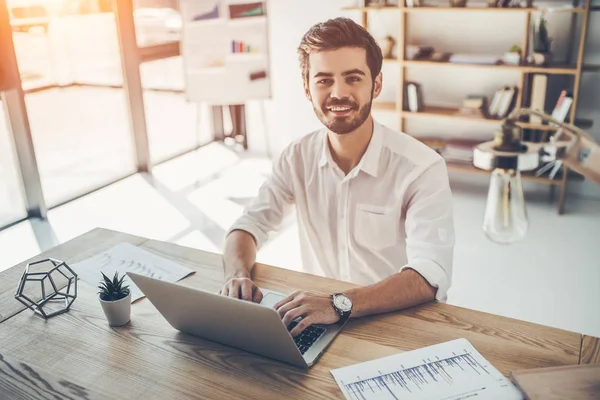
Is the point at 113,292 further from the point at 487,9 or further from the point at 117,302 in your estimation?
the point at 487,9

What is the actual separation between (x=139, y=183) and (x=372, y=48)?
3490mm

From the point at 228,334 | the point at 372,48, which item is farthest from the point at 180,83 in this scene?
the point at 228,334

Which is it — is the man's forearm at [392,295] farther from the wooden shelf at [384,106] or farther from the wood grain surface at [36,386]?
the wooden shelf at [384,106]

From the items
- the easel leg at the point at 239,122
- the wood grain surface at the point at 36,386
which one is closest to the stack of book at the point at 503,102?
the easel leg at the point at 239,122

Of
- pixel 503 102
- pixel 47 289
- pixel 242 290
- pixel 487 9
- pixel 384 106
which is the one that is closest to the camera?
pixel 242 290

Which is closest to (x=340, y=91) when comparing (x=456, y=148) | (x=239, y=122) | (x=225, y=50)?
(x=456, y=148)

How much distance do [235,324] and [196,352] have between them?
14 centimetres

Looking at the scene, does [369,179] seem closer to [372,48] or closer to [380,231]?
[380,231]

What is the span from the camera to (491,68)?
3.99m

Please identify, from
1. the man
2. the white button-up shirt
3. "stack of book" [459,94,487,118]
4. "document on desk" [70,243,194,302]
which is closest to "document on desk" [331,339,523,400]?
the man

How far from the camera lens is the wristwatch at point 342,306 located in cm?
128

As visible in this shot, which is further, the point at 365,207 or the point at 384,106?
the point at 384,106

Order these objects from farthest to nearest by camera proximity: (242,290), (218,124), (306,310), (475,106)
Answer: (218,124) → (475,106) → (242,290) → (306,310)

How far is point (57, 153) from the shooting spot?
16.4 ft
